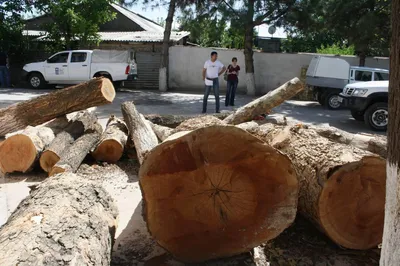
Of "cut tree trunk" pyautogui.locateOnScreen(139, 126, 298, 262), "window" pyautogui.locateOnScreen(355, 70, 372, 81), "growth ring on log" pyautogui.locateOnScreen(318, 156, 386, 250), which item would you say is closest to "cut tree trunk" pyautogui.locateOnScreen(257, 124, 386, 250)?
"growth ring on log" pyautogui.locateOnScreen(318, 156, 386, 250)

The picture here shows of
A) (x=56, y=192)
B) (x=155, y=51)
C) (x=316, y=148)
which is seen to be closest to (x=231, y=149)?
(x=316, y=148)

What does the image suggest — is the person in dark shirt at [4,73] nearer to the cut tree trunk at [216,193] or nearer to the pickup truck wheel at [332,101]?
the pickup truck wheel at [332,101]

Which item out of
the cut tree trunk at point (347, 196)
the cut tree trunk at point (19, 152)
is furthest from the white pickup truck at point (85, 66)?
the cut tree trunk at point (347, 196)

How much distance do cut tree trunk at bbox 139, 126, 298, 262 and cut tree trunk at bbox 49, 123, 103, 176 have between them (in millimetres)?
2366

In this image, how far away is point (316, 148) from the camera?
388 cm

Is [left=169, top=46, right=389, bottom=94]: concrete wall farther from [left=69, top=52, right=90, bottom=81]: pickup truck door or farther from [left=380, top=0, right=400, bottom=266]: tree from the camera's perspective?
[left=380, top=0, right=400, bottom=266]: tree

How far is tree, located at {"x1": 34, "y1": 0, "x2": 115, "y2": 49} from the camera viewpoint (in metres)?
18.0

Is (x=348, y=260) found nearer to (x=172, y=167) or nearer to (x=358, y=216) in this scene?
(x=358, y=216)

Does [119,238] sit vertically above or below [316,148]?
below

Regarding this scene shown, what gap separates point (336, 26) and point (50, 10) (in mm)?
12736

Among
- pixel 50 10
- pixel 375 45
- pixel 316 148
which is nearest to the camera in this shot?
pixel 316 148

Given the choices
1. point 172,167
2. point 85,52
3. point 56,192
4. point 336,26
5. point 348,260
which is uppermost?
point 336,26

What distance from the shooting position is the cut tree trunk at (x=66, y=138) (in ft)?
18.7

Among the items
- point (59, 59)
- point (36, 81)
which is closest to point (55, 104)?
point (59, 59)
